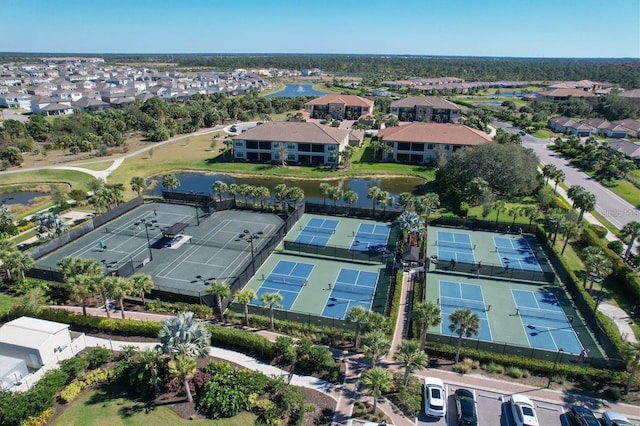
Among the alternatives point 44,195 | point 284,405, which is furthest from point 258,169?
point 284,405

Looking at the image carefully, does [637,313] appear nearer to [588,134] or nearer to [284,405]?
[284,405]

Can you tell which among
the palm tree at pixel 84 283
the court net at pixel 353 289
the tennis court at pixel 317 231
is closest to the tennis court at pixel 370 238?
the tennis court at pixel 317 231

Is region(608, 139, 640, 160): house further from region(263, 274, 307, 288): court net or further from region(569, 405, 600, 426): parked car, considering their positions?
region(263, 274, 307, 288): court net

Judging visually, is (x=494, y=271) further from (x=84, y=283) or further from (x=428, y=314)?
(x=84, y=283)

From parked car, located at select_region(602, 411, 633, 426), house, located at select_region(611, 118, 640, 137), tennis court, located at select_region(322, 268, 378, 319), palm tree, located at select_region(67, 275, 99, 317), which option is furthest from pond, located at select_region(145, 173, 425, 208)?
house, located at select_region(611, 118, 640, 137)

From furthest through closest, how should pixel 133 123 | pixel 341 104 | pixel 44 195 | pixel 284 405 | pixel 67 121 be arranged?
pixel 341 104 < pixel 133 123 < pixel 67 121 < pixel 44 195 < pixel 284 405

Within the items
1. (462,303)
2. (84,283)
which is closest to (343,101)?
(462,303)
